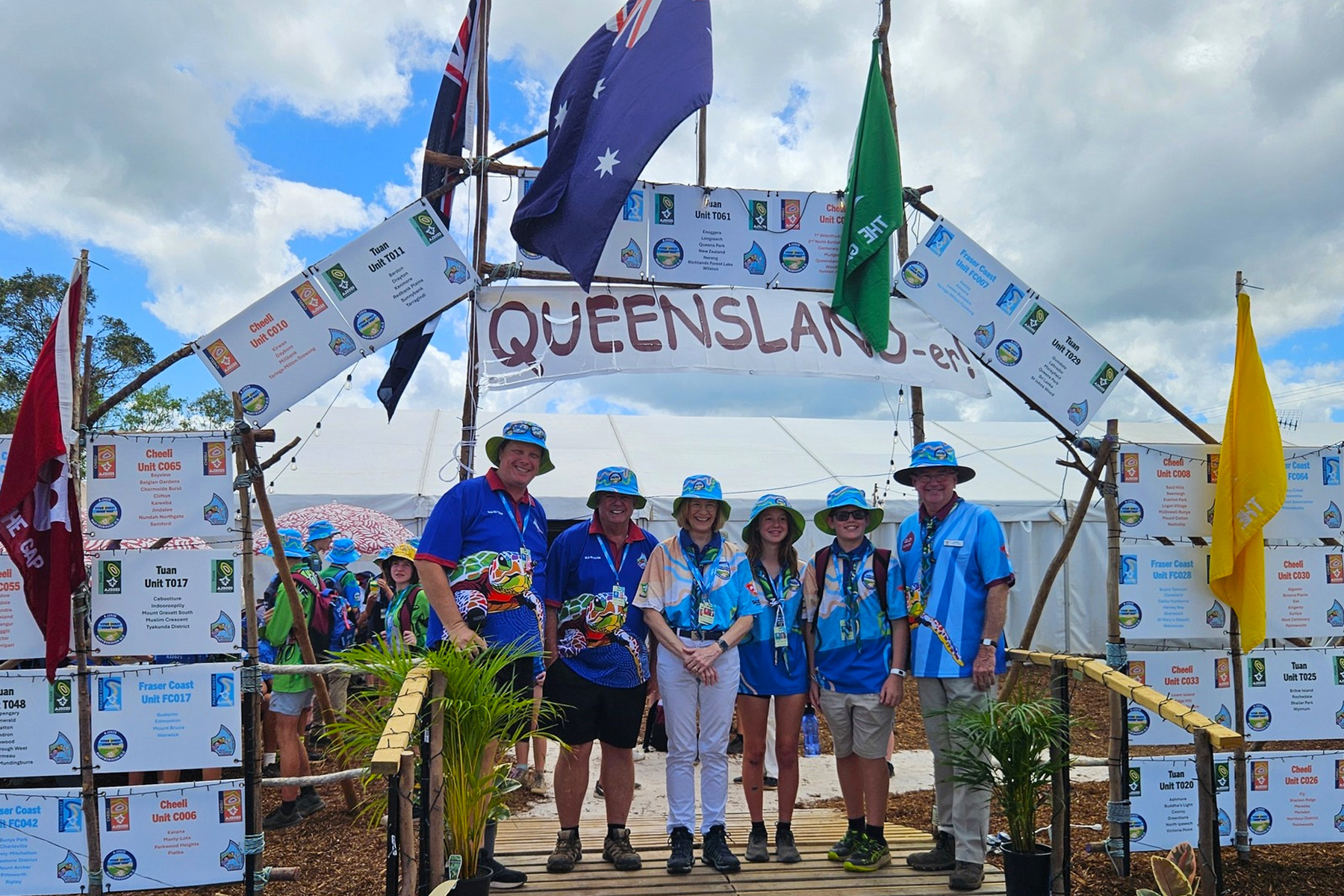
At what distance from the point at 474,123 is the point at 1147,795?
471cm

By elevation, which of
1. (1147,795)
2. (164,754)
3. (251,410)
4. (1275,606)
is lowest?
(1147,795)

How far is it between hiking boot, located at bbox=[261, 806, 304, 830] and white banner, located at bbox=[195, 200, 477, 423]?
7.92ft

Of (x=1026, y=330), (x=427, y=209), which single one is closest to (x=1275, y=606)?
(x=1026, y=330)

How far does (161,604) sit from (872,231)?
3.92 metres

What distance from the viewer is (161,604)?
12.8ft

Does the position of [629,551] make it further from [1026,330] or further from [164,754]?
[1026,330]

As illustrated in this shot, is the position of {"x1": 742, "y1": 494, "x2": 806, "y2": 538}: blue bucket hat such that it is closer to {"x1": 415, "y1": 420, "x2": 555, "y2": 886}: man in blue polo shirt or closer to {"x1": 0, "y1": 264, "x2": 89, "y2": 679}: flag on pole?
{"x1": 415, "y1": 420, "x2": 555, "y2": 886}: man in blue polo shirt

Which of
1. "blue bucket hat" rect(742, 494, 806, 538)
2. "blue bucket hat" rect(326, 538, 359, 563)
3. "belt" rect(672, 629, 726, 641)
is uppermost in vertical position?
"blue bucket hat" rect(742, 494, 806, 538)

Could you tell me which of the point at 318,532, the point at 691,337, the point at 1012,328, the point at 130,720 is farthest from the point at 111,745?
the point at 1012,328

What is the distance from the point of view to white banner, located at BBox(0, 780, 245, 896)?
3854 millimetres

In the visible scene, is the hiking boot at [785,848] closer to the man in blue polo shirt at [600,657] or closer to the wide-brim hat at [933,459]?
the man in blue polo shirt at [600,657]

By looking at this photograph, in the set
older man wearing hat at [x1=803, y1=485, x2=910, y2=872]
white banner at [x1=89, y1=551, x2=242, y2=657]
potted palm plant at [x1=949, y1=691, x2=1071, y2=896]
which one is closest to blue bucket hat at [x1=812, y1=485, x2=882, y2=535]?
older man wearing hat at [x1=803, y1=485, x2=910, y2=872]

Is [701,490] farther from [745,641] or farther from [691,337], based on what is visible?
[691,337]

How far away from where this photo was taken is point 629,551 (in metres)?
4.13
